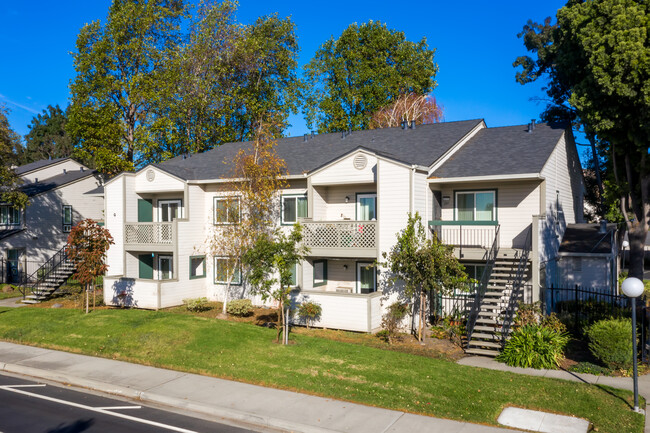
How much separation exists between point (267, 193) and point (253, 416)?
1239 cm

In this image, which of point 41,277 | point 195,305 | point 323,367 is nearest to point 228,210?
point 195,305

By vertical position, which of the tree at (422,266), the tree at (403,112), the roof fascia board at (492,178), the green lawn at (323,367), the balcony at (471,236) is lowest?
the green lawn at (323,367)

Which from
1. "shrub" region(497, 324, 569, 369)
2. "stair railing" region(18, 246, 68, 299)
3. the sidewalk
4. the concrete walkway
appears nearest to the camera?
the sidewalk

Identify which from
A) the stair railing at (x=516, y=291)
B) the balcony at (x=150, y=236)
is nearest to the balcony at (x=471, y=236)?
the stair railing at (x=516, y=291)

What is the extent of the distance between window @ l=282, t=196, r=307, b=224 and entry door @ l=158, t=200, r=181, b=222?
6.24m

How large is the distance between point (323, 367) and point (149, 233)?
1393 cm

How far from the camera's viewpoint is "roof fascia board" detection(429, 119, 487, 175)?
1986 centimetres

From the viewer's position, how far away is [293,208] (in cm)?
2281

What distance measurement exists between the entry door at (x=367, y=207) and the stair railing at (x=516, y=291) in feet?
19.5

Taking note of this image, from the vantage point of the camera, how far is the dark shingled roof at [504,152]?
61.7 feet

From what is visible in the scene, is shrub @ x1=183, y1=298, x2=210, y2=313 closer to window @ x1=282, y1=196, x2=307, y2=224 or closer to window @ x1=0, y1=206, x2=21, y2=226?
window @ x1=282, y1=196, x2=307, y2=224

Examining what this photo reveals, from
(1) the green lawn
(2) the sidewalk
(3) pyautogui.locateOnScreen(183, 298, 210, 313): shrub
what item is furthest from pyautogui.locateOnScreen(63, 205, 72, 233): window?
(2) the sidewalk

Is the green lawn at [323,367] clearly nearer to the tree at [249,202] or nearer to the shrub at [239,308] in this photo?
the shrub at [239,308]

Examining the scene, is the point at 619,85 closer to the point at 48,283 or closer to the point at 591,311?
the point at 591,311
